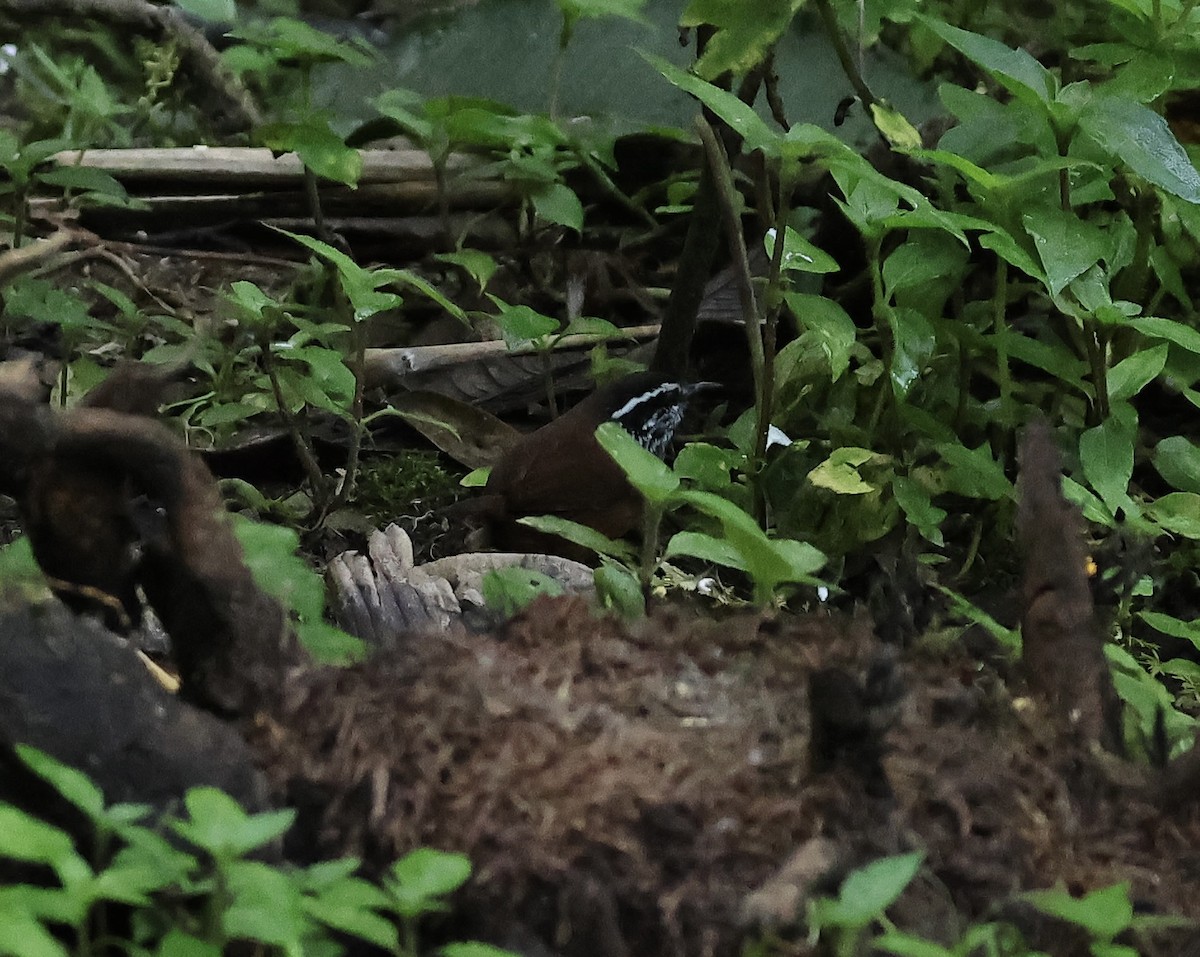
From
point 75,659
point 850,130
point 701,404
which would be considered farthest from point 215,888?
point 850,130

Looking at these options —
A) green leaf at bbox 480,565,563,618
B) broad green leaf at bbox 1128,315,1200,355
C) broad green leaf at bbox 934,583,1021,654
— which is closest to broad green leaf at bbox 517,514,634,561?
green leaf at bbox 480,565,563,618

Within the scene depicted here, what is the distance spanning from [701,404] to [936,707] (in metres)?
2.01

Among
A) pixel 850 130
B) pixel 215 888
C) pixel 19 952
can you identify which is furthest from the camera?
pixel 850 130

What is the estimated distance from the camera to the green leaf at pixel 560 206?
3191 mm

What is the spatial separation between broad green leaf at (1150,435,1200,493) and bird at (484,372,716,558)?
113 centimetres

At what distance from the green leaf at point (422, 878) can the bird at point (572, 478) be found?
1.81 meters

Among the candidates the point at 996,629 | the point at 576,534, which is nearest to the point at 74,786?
the point at 576,534

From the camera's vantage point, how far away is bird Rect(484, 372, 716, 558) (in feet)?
9.20

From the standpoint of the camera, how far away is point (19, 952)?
0.74m

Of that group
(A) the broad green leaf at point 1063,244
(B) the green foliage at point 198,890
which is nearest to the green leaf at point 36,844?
(B) the green foliage at point 198,890

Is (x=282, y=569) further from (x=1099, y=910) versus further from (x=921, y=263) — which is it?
(x=921, y=263)

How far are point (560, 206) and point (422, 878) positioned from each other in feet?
8.35

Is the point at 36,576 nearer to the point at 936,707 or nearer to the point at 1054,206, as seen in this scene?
the point at 936,707

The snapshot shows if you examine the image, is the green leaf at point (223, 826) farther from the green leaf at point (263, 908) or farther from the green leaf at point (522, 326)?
the green leaf at point (522, 326)
